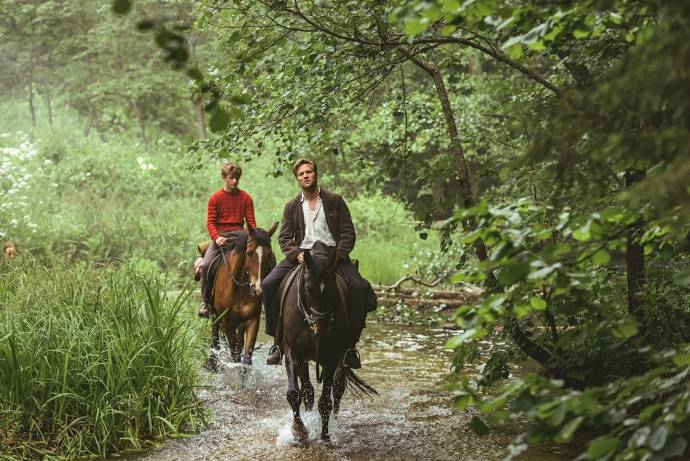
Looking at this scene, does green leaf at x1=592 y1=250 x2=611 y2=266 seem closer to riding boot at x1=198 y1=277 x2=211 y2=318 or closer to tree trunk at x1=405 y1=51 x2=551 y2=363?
tree trunk at x1=405 y1=51 x2=551 y2=363

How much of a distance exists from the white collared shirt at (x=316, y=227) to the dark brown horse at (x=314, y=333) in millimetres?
253

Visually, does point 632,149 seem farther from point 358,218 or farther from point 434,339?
point 358,218

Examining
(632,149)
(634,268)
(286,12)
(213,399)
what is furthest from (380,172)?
(632,149)

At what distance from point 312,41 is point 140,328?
3052mm

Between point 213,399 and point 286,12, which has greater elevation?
point 286,12

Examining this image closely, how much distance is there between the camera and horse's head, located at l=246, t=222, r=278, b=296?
8711 millimetres

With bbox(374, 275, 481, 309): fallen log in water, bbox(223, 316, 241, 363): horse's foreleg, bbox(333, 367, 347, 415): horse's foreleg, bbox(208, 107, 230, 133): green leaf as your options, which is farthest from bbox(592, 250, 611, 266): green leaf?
bbox(374, 275, 481, 309): fallen log in water

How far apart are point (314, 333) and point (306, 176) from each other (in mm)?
1566

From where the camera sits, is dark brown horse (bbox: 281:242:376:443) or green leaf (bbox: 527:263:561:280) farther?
dark brown horse (bbox: 281:242:376:443)

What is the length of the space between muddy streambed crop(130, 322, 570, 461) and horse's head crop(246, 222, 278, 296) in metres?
1.18

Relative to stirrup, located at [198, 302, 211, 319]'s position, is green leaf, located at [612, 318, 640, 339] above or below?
above

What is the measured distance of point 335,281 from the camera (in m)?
6.93

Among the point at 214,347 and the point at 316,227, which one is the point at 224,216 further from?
the point at 316,227

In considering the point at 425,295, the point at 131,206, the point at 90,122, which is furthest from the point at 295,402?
Answer: the point at 90,122
